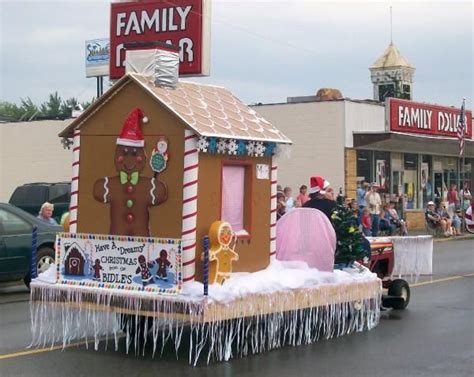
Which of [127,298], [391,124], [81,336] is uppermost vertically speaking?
[391,124]

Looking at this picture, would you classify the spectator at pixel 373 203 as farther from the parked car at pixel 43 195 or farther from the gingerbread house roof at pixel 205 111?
the gingerbread house roof at pixel 205 111

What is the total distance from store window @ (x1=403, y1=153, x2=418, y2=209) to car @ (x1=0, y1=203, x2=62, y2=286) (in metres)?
23.1

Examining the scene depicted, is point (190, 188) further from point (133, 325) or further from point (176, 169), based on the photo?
point (133, 325)

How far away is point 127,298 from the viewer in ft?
27.1

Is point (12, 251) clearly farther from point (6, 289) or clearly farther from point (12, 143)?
point (12, 143)

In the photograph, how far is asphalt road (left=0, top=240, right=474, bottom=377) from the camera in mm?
7867

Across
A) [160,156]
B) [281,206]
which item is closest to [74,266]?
[160,156]

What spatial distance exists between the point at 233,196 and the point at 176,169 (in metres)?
0.84

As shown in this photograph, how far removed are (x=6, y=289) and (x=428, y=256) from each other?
24.4ft

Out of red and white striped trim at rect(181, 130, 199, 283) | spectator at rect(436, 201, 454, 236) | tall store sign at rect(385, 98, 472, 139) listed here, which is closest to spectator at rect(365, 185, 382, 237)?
spectator at rect(436, 201, 454, 236)

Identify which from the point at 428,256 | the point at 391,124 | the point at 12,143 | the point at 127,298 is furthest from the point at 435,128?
the point at 127,298

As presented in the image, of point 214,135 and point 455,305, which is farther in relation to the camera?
point 455,305

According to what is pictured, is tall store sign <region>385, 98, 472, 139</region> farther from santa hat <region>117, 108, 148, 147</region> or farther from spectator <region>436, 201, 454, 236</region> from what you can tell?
santa hat <region>117, 108, 148, 147</region>

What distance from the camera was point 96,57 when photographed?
44.0 metres
